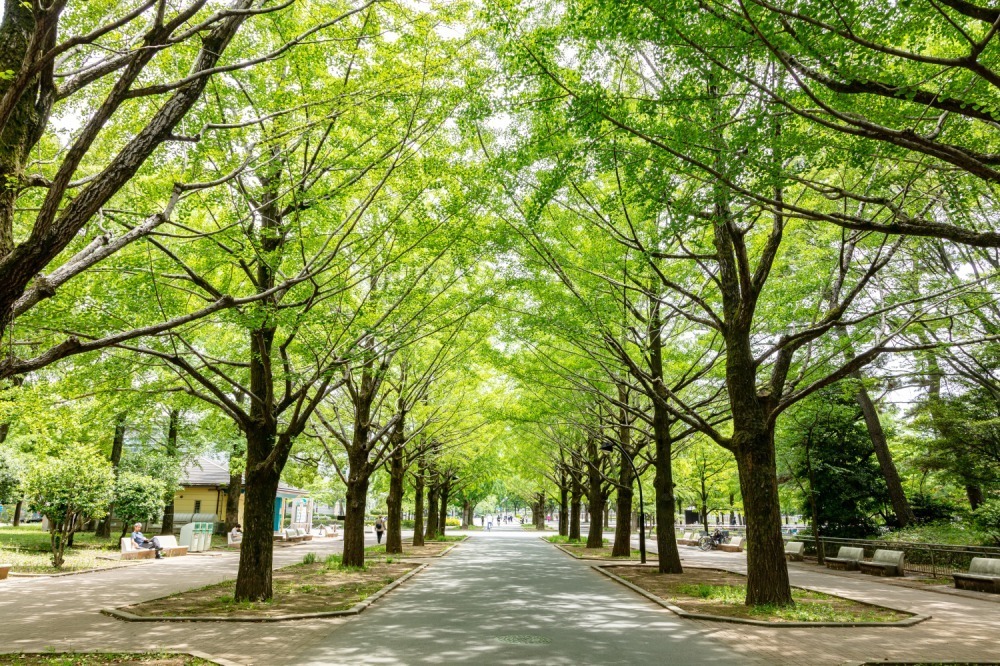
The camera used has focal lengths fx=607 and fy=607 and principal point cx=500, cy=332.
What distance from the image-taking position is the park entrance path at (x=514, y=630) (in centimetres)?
750

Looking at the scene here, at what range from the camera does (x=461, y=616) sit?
34.8 ft

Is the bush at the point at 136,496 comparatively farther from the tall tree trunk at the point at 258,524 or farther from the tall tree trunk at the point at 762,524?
the tall tree trunk at the point at 762,524

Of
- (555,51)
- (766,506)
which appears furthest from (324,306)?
(766,506)

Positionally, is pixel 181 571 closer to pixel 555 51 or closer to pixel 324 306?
pixel 324 306

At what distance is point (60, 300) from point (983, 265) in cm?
2364

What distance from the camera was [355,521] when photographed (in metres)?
18.5

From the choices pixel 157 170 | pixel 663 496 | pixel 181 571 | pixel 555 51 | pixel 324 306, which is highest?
pixel 555 51

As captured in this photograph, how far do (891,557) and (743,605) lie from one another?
1124cm

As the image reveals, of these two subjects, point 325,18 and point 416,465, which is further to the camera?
point 416,465

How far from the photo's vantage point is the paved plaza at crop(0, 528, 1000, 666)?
7582mm

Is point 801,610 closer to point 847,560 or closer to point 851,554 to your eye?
point 847,560

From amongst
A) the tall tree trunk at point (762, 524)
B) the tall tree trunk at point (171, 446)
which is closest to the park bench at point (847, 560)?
the tall tree trunk at point (762, 524)

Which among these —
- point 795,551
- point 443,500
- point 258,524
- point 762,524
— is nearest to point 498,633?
point 258,524

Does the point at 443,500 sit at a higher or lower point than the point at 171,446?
lower
